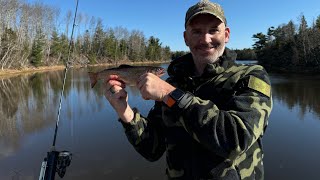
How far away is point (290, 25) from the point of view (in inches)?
2739

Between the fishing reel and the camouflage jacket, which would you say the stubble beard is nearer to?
the camouflage jacket

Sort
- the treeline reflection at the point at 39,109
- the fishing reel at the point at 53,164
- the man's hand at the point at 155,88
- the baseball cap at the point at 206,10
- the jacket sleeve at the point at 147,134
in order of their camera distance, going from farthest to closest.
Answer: the treeline reflection at the point at 39,109, the fishing reel at the point at 53,164, the jacket sleeve at the point at 147,134, the baseball cap at the point at 206,10, the man's hand at the point at 155,88

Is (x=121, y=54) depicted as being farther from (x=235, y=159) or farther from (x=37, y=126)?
(x=235, y=159)

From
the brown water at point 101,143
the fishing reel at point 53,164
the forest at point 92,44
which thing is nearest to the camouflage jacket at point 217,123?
the fishing reel at point 53,164

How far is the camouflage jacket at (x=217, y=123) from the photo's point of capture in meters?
1.87

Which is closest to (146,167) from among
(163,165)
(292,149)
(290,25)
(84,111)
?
(163,165)

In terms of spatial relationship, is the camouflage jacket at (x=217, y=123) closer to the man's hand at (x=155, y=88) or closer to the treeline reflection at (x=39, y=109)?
the man's hand at (x=155, y=88)

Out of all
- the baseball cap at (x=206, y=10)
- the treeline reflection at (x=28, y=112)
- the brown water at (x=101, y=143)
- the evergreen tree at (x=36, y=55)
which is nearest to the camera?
the baseball cap at (x=206, y=10)

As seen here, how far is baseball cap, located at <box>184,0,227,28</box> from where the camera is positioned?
219cm

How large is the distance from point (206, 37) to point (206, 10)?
0.21 metres

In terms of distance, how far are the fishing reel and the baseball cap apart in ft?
8.59

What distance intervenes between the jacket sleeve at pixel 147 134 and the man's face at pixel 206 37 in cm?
66

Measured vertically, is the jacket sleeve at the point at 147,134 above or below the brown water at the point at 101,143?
above

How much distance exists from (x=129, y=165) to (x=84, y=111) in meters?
9.45
